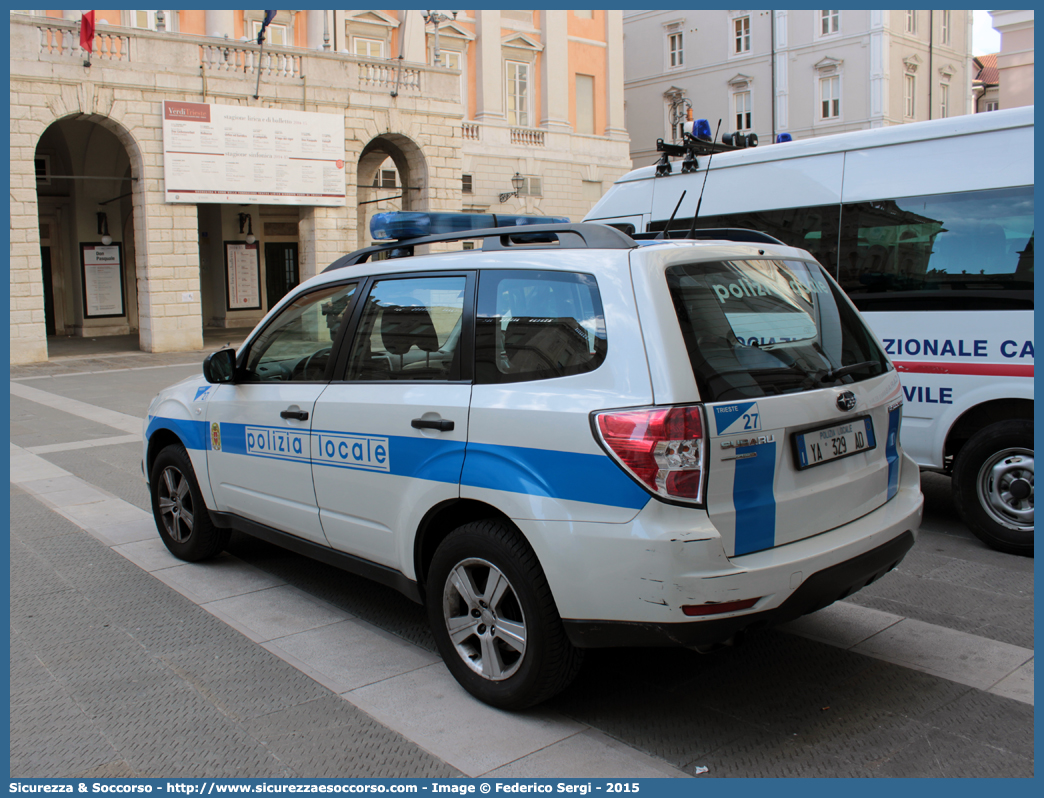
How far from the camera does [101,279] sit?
25.2 m

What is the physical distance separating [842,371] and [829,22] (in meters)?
43.8

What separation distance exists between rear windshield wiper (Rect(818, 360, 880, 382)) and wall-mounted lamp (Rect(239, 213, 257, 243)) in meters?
26.7

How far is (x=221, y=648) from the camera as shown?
4.11m

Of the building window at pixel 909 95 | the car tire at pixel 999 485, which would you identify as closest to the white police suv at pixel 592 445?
the car tire at pixel 999 485

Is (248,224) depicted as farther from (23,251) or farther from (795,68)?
(795,68)

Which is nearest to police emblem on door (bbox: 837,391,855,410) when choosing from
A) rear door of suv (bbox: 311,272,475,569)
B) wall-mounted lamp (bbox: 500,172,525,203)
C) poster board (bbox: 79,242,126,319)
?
rear door of suv (bbox: 311,272,475,569)

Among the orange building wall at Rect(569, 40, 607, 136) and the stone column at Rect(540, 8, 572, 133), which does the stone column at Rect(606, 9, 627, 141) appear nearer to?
the orange building wall at Rect(569, 40, 607, 136)

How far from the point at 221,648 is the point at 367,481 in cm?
108

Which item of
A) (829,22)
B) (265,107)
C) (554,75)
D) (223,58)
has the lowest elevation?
(265,107)

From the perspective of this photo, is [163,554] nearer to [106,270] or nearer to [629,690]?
[629,690]

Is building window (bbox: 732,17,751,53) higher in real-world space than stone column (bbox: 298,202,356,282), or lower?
higher

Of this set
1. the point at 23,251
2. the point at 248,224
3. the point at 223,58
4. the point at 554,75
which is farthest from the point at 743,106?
the point at 23,251

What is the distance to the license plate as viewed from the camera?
319cm

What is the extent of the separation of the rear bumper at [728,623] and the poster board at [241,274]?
1066 inches
